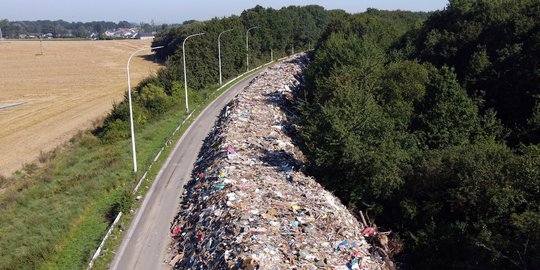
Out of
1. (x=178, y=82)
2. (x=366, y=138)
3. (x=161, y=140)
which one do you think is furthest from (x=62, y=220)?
(x=178, y=82)

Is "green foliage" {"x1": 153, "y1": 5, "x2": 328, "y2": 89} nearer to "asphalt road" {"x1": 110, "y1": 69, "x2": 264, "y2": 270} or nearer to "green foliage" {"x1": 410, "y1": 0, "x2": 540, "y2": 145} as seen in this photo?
"asphalt road" {"x1": 110, "y1": 69, "x2": 264, "y2": 270}

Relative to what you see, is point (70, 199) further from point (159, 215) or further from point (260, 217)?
point (260, 217)

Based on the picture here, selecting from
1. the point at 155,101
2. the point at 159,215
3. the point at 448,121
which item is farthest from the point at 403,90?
the point at 155,101

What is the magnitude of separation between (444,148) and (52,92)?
197 feet

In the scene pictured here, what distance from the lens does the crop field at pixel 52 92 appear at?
4291cm

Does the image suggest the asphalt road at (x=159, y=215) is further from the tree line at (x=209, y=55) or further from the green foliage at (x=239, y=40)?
the green foliage at (x=239, y=40)

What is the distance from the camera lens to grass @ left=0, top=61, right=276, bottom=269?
59.1ft

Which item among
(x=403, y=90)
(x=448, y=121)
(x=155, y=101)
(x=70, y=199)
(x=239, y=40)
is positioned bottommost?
(x=70, y=199)

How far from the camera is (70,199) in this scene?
23625 millimetres

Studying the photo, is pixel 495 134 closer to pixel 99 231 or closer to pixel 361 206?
pixel 361 206

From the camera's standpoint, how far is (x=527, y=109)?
32531mm

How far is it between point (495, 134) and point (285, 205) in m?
15.7

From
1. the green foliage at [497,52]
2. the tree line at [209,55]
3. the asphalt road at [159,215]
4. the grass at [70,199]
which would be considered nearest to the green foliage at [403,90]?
the green foliage at [497,52]

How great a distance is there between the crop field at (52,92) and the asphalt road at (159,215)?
13948mm
